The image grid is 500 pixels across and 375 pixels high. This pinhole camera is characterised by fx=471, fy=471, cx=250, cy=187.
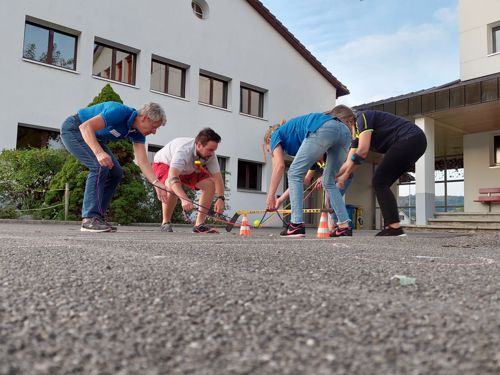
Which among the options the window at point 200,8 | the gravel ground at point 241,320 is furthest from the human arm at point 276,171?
the window at point 200,8

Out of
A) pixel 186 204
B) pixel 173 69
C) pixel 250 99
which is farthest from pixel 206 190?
pixel 250 99

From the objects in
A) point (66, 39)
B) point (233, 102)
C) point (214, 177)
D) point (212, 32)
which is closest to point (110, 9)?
point (66, 39)

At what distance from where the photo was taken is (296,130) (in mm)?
4852

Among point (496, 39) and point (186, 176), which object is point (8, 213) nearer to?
Answer: point (186, 176)

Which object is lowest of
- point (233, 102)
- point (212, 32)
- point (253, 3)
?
point (233, 102)

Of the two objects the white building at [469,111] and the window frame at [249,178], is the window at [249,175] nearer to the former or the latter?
the window frame at [249,178]

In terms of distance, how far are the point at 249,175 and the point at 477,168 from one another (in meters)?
6.97

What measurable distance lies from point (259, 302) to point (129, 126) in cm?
411

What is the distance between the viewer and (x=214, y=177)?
6105 millimetres

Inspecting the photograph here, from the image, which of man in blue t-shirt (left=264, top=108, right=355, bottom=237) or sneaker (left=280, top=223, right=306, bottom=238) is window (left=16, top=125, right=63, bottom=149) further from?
sneaker (left=280, top=223, right=306, bottom=238)

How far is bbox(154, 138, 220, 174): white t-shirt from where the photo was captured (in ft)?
18.1

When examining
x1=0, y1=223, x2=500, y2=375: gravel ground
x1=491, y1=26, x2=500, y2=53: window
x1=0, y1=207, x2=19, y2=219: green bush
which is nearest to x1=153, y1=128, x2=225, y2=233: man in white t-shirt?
x1=0, y1=223, x2=500, y2=375: gravel ground

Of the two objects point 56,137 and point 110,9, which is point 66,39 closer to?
point 110,9

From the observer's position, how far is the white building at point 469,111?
10.3m
